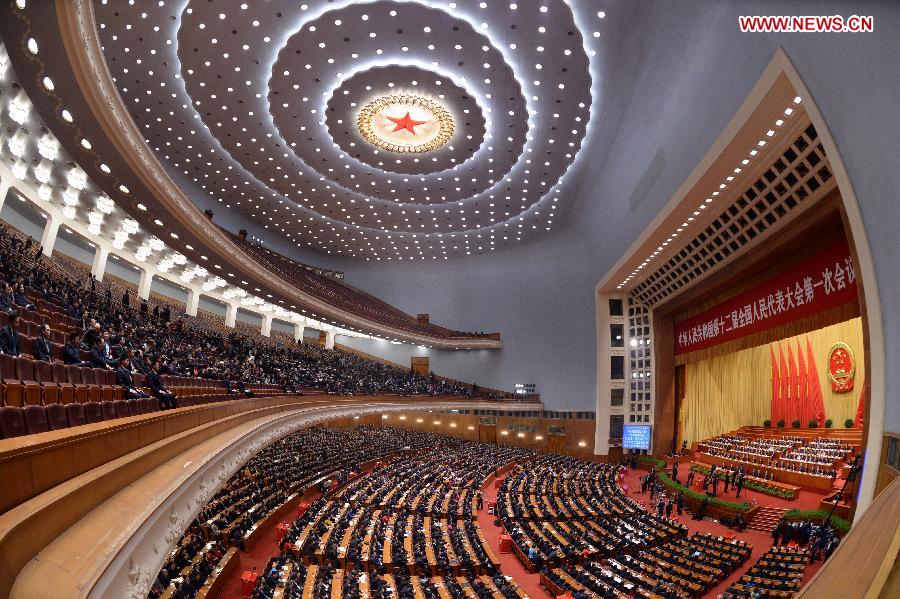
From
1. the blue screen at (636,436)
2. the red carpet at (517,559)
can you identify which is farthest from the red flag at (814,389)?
the blue screen at (636,436)

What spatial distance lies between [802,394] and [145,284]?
22040mm

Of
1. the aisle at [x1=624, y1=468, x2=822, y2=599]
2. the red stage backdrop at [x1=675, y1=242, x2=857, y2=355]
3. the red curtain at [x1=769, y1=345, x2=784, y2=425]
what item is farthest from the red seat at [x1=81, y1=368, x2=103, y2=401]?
the red curtain at [x1=769, y1=345, x2=784, y2=425]

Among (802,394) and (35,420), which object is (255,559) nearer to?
(35,420)

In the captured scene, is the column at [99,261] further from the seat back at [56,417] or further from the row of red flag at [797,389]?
the row of red flag at [797,389]

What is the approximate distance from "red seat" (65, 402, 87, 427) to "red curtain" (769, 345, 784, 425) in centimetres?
1963

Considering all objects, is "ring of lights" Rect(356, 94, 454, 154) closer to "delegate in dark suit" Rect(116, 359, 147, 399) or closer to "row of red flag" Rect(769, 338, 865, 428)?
"delegate in dark suit" Rect(116, 359, 147, 399)

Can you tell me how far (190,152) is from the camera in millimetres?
17000

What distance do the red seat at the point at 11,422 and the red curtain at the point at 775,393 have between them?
20.1m

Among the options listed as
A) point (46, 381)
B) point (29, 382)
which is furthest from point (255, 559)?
point (29, 382)

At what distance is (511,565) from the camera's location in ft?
31.1

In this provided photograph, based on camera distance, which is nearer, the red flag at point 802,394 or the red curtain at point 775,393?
the red flag at point 802,394

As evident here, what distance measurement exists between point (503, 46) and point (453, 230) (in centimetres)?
1271

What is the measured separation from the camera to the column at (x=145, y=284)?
56.0 ft

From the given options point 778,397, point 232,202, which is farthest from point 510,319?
point 232,202
